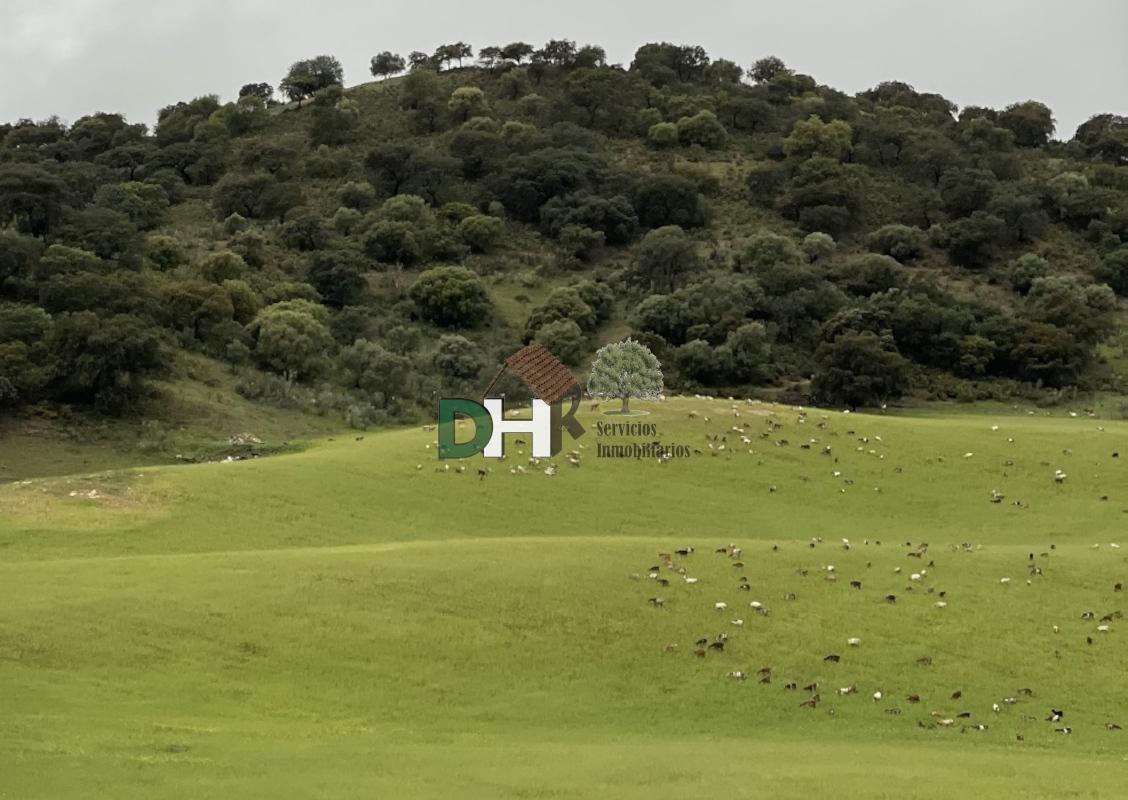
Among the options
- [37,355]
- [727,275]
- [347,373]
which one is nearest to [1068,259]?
[727,275]

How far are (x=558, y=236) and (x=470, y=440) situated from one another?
6909cm

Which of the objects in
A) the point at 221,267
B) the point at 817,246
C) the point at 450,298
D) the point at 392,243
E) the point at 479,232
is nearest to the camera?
the point at 221,267

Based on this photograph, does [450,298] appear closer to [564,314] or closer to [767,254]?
[564,314]

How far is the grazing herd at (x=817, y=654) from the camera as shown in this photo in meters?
17.0

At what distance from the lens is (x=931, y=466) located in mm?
35500

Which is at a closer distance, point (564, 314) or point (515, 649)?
point (515, 649)

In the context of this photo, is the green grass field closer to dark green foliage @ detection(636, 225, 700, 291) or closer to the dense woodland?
the dense woodland

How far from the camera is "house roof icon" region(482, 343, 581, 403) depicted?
1807 inches

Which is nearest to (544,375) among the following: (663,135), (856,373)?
(856,373)

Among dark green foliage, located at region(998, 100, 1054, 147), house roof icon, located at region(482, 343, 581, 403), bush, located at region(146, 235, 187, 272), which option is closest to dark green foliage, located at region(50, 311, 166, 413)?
house roof icon, located at region(482, 343, 581, 403)

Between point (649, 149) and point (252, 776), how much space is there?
116 m

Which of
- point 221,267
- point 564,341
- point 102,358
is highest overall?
point 221,267

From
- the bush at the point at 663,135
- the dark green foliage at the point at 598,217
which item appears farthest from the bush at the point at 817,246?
the bush at the point at 663,135

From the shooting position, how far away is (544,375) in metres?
51.4
